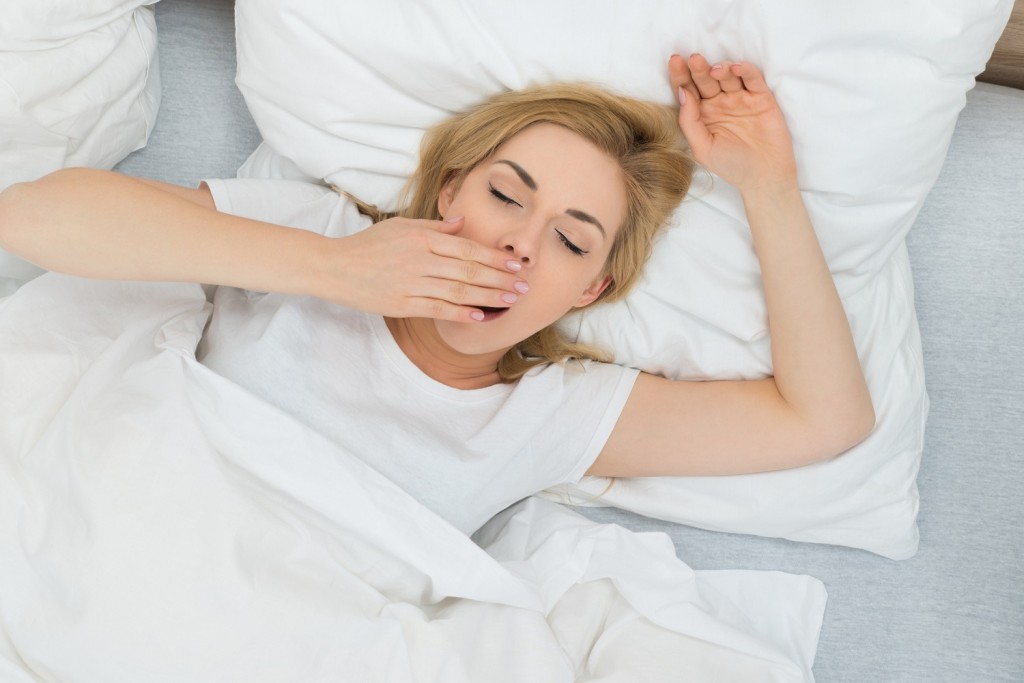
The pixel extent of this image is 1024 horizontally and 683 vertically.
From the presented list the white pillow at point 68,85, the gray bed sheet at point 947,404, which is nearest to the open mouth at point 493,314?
the gray bed sheet at point 947,404

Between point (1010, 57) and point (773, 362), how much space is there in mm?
890

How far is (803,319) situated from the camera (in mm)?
1690

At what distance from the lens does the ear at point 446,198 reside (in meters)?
1.72

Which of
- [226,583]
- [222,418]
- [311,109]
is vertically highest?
[311,109]

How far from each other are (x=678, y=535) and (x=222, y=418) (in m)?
1.03

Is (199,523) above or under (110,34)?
under

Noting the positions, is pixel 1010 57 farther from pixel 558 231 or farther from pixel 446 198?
pixel 446 198

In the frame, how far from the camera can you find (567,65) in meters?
1.68

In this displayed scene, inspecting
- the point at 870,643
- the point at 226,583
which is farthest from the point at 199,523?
the point at 870,643

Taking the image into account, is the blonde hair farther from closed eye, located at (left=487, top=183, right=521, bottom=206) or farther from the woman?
closed eye, located at (left=487, top=183, right=521, bottom=206)

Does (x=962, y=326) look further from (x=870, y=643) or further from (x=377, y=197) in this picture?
(x=377, y=197)

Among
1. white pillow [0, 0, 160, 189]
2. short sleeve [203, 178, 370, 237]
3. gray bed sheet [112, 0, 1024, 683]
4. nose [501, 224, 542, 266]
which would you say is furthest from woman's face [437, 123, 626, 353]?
white pillow [0, 0, 160, 189]

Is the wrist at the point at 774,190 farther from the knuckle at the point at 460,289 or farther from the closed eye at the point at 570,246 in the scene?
the knuckle at the point at 460,289

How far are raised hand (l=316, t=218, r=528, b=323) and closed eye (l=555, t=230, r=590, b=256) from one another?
0.39ft
